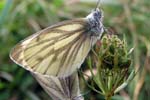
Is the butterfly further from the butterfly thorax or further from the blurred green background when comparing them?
the blurred green background

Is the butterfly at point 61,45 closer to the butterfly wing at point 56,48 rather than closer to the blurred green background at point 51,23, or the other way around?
the butterfly wing at point 56,48

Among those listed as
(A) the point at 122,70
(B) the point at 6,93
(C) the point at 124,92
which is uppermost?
(A) the point at 122,70

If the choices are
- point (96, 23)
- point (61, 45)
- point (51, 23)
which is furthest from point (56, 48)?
point (51, 23)

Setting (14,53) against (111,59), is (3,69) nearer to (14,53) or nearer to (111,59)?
(14,53)

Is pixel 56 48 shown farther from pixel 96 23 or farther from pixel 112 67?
pixel 112 67

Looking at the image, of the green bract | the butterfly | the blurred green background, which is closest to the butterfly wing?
the butterfly

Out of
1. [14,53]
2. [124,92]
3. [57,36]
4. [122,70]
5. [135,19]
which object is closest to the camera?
[122,70]

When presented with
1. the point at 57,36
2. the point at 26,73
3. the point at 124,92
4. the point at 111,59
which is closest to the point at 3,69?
the point at 26,73
